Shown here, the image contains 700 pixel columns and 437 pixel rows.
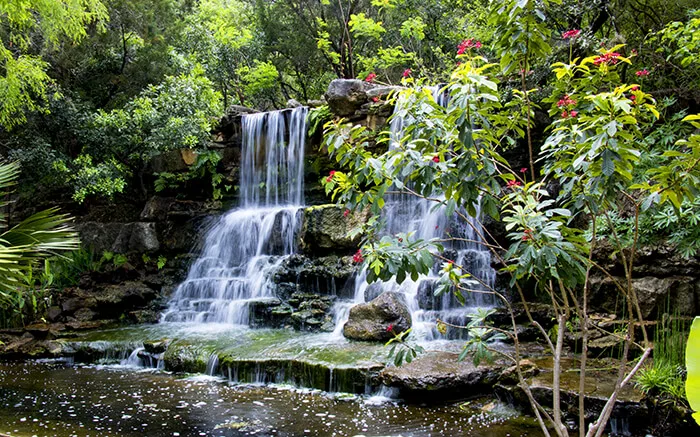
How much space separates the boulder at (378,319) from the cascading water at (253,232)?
9.36 ft

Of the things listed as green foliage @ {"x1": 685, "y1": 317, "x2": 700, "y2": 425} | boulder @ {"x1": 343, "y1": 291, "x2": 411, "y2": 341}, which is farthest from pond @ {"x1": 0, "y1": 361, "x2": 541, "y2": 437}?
green foliage @ {"x1": 685, "y1": 317, "x2": 700, "y2": 425}

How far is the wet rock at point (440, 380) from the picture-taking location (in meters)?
6.10

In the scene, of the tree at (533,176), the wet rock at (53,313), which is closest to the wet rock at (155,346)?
the wet rock at (53,313)

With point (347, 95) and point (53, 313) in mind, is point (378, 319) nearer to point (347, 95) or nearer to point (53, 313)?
point (347, 95)

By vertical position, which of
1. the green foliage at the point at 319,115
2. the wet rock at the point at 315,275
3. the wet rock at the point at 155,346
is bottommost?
the wet rock at the point at 155,346

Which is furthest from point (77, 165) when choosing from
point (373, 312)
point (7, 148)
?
point (373, 312)

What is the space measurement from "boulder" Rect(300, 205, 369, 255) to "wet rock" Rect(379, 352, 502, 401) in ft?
16.6

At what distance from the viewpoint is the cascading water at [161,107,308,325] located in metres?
11.2

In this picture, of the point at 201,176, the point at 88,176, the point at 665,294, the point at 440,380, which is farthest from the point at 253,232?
the point at 665,294

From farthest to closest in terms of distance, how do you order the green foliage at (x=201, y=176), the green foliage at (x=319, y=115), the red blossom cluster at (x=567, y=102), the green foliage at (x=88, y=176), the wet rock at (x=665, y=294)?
the green foliage at (x=201, y=176) → the green foliage at (x=319, y=115) → the green foliage at (x=88, y=176) → the wet rock at (x=665, y=294) → the red blossom cluster at (x=567, y=102)

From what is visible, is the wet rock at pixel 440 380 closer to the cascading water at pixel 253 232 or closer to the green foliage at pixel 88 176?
the cascading water at pixel 253 232

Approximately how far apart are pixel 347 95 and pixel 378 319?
251 inches

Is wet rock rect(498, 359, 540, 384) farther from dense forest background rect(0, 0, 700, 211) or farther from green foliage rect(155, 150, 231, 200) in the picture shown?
green foliage rect(155, 150, 231, 200)

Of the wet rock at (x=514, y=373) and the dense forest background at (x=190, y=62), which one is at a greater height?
the dense forest background at (x=190, y=62)
